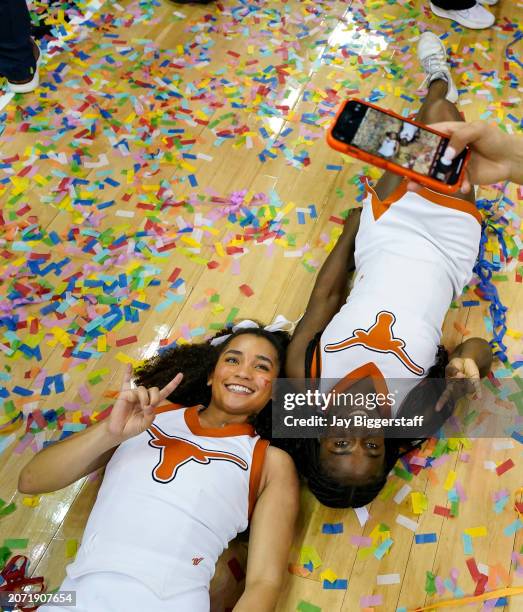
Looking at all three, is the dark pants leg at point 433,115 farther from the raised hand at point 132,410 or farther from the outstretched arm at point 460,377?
the raised hand at point 132,410

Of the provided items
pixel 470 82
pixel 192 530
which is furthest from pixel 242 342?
pixel 470 82

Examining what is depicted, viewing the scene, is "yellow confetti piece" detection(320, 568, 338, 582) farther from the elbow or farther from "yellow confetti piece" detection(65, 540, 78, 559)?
the elbow

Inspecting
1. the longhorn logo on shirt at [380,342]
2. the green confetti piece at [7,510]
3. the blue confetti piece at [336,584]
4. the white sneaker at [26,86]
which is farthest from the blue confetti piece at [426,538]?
the white sneaker at [26,86]

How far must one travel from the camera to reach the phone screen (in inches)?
68.9

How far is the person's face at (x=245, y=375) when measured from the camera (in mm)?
1840

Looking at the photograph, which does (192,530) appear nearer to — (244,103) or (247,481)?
(247,481)

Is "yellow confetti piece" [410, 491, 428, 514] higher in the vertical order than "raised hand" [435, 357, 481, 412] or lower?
lower

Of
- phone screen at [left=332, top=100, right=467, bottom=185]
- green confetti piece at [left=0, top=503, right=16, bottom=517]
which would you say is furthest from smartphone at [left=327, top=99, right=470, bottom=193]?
→ green confetti piece at [left=0, top=503, right=16, bottom=517]

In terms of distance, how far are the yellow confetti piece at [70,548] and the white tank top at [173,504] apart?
197mm

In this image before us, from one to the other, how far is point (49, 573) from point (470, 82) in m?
3.03

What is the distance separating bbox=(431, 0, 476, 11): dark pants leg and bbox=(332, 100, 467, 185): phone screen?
6.96 ft

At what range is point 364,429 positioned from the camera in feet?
5.72

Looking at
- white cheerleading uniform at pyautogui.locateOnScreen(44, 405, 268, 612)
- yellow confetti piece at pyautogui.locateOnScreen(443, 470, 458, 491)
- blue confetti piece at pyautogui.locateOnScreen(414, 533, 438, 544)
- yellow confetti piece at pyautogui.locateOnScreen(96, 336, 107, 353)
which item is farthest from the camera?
yellow confetti piece at pyautogui.locateOnScreen(96, 336, 107, 353)

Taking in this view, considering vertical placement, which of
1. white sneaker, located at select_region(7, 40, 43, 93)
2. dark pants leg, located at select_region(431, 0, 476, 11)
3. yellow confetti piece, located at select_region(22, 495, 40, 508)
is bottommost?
yellow confetti piece, located at select_region(22, 495, 40, 508)
